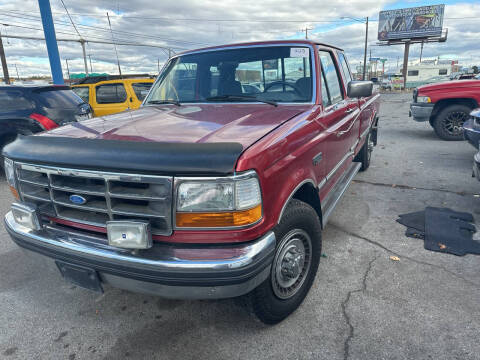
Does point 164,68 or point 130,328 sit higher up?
point 164,68

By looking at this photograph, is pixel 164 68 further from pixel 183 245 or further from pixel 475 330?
pixel 475 330

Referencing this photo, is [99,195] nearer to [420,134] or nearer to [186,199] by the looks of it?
[186,199]

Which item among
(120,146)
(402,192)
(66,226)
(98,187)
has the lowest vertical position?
(402,192)

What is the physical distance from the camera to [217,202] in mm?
1747

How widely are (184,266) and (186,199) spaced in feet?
1.14

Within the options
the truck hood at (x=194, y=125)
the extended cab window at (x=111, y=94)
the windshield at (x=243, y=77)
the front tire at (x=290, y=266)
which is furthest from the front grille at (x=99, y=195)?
the extended cab window at (x=111, y=94)

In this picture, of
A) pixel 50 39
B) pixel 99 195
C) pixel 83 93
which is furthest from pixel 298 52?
pixel 50 39

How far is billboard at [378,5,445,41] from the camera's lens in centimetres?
4091

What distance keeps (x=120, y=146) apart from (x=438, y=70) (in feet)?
197

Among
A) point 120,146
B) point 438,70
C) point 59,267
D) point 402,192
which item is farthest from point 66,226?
point 438,70

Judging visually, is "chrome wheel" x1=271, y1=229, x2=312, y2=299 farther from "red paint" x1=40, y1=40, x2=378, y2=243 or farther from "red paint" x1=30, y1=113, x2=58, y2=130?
"red paint" x1=30, y1=113, x2=58, y2=130

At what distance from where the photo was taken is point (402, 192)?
16.4 ft

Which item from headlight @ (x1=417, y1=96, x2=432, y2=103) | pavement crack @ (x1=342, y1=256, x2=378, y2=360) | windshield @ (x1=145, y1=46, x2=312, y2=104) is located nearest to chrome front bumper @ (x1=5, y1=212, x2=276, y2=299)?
pavement crack @ (x1=342, y1=256, x2=378, y2=360)

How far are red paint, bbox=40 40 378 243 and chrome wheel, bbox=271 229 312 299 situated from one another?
0.34 metres
